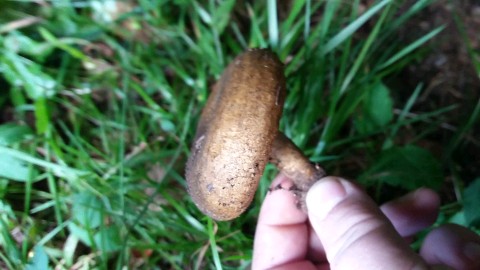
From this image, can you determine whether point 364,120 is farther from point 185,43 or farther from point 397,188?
point 185,43

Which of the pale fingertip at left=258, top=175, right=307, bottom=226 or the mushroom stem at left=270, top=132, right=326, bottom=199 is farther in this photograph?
the pale fingertip at left=258, top=175, right=307, bottom=226

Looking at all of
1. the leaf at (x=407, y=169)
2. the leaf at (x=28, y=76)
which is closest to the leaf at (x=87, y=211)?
the leaf at (x=28, y=76)

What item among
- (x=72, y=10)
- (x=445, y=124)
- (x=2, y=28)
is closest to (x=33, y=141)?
(x=2, y=28)

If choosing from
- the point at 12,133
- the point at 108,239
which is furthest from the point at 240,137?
the point at 12,133

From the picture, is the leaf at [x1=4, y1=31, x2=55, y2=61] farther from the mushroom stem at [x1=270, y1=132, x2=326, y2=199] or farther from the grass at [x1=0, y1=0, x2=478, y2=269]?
the mushroom stem at [x1=270, y1=132, x2=326, y2=199]

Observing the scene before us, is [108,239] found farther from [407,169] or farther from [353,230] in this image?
[407,169]

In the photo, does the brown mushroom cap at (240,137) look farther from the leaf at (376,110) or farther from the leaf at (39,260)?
the leaf at (376,110)

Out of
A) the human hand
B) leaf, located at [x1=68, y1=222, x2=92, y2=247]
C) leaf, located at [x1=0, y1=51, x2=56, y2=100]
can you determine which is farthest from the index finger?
leaf, located at [x1=0, y1=51, x2=56, y2=100]
